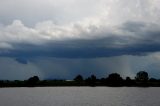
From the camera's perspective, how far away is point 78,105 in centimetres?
10556

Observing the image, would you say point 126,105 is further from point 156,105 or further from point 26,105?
point 26,105

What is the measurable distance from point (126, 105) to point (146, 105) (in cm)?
556

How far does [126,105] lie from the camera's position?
4082 inches

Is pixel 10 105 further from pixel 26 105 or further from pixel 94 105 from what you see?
pixel 94 105

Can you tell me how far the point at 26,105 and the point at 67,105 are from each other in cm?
1194

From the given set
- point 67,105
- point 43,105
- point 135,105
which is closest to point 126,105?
point 135,105

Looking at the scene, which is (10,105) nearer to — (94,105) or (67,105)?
(67,105)

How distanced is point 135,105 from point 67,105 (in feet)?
62.6

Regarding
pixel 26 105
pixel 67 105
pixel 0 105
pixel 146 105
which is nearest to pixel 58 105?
pixel 67 105

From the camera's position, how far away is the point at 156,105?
339 ft

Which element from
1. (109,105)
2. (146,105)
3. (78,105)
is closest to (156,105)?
(146,105)

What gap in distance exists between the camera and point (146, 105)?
4085 inches

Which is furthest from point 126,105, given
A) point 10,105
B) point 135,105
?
point 10,105

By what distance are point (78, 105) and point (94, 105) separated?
4749 millimetres
